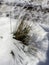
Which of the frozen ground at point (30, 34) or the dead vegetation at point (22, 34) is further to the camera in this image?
the dead vegetation at point (22, 34)

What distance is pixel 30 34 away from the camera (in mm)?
2543

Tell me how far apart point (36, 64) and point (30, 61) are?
0.07 m

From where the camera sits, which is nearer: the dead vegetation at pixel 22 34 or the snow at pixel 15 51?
the snow at pixel 15 51

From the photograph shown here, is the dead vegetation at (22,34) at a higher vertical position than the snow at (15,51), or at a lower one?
higher

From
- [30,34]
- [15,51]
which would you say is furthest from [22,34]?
[15,51]

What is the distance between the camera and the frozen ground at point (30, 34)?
2158 mm

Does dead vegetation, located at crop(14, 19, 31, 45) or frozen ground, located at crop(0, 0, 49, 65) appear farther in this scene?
dead vegetation, located at crop(14, 19, 31, 45)

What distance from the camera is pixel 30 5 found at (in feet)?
11.8

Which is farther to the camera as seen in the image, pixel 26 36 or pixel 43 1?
pixel 43 1

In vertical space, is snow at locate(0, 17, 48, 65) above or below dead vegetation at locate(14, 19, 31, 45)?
below

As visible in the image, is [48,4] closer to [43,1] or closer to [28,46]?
[43,1]

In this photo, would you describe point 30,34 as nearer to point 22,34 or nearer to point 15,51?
point 22,34

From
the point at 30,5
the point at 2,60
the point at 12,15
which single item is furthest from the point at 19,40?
the point at 30,5

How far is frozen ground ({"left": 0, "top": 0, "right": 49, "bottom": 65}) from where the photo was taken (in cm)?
216
